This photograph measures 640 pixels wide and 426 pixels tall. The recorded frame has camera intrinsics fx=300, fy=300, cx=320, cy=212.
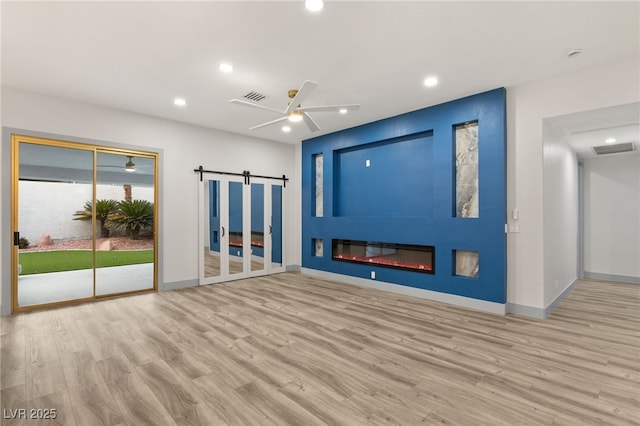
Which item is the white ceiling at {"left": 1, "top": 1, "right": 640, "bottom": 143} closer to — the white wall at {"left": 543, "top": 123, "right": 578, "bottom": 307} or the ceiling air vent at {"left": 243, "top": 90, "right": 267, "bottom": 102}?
the ceiling air vent at {"left": 243, "top": 90, "right": 267, "bottom": 102}

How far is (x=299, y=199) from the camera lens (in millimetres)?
7711

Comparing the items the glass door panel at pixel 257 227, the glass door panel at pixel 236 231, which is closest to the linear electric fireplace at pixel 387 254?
the glass door panel at pixel 257 227

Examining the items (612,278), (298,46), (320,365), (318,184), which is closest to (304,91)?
(298,46)

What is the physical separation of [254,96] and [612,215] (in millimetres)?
8025

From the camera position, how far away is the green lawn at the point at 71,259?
16.8 ft

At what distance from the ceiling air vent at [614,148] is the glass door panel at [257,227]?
7.10m

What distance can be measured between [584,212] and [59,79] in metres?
10.3

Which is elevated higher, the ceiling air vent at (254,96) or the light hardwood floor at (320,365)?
the ceiling air vent at (254,96)

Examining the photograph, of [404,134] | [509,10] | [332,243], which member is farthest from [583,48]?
[332,243]

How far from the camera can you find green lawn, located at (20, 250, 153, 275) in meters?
5.11

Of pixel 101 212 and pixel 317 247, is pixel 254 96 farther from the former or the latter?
pixel 317 247

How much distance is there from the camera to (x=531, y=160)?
4.23 m

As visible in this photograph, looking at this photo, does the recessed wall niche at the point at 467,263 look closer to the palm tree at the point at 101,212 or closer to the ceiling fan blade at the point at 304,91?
the ceiling fan blade at the point at 304,91

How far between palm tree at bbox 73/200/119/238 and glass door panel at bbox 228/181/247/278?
7.51 ft
